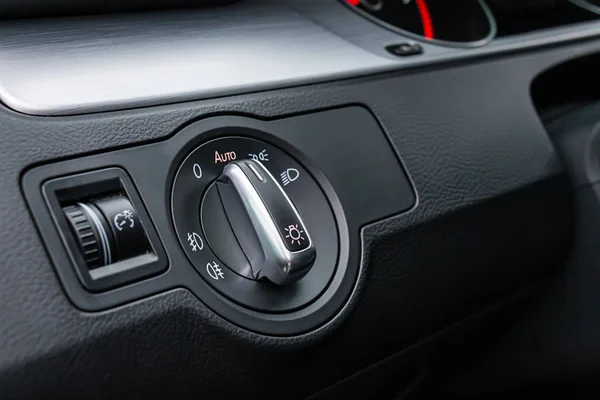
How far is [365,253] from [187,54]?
27 centimetres

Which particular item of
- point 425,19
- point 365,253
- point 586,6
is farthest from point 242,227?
point 586,6

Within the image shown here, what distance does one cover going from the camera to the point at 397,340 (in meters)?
0.72

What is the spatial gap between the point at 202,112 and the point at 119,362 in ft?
0.77

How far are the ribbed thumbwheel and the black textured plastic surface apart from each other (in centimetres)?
3

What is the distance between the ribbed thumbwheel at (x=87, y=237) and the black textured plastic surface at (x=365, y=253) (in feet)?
0.09

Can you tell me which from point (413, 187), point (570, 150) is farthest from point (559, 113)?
point (413, 187)

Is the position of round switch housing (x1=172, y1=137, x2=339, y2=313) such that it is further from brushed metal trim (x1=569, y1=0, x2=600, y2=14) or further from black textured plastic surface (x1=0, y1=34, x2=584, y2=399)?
brushed metal trim (x1=569, y1=0, x2=600, y2=14)

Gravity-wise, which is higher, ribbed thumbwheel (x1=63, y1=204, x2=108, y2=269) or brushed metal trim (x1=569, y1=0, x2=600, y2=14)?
ribbed thumbwheel (x1=63, y1=204, x2=108, y2=269)

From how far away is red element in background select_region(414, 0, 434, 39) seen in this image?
1034 millimetres

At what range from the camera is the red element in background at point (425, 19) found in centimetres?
103

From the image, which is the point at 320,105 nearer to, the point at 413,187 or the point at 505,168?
the point at 413,187

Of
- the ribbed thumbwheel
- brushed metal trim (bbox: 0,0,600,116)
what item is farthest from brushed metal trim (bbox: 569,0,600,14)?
the ribbed thumbwheel

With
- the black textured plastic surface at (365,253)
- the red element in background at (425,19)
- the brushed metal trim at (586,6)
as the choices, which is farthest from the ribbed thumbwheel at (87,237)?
the brushed metal trim at (586,6)

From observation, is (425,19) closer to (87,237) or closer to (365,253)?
(365,253)
